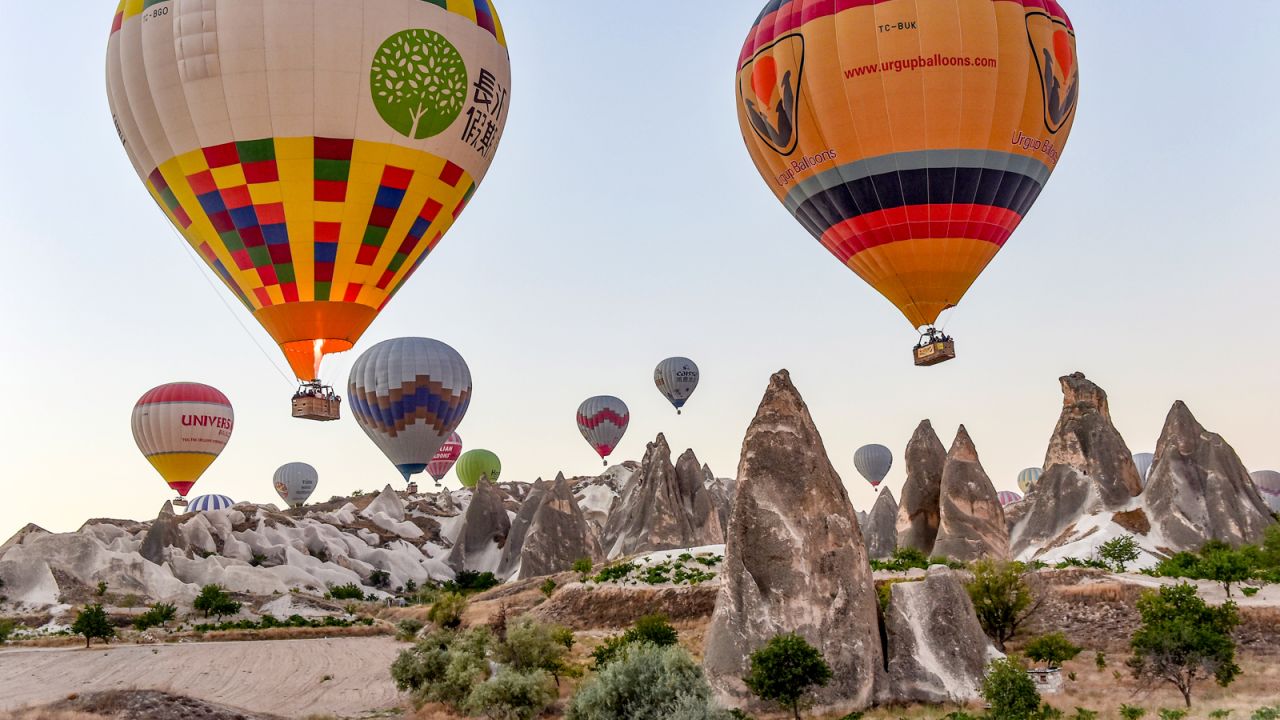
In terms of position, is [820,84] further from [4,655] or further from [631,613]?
[4,655]

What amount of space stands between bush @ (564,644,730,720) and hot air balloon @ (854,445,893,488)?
104m

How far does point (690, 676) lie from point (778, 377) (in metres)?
9.24

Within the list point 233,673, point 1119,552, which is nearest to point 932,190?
point 1119,552

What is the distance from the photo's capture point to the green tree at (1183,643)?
22.9m

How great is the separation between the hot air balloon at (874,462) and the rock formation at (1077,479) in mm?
64805

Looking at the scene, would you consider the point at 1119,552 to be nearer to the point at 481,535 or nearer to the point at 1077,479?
the point at 1077,479

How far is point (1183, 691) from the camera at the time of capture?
2272cm

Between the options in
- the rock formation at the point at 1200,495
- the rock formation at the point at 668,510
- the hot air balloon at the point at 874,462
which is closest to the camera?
the rock formation at the point at 1200,495

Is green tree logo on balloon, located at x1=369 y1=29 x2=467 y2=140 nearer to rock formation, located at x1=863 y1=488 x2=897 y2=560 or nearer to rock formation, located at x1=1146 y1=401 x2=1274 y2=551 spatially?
rock formation, located at x1=1146 y1=401 x2=1274 y2=551

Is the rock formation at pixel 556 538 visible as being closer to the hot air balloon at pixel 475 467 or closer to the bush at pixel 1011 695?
the bush at pixel 1011 695

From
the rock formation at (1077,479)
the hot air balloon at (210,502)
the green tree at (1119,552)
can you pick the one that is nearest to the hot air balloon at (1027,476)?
the rock formation at (1077,479)

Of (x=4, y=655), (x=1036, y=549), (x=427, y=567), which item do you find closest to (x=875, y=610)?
(x=1036, y=549)

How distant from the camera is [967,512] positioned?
149 feet

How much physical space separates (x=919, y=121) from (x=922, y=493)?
69.5ft
